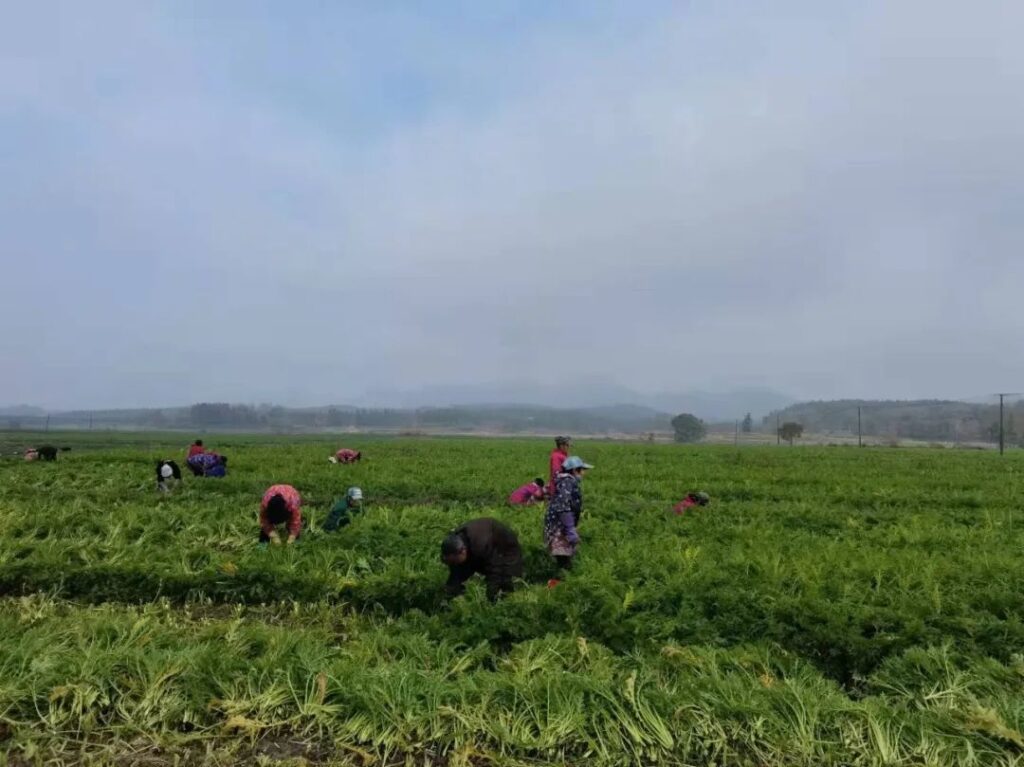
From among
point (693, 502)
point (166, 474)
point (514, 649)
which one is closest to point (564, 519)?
point (514, 649)

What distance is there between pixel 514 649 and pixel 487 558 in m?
1.23

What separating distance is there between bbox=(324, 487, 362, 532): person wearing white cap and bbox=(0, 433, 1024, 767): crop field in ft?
1.53

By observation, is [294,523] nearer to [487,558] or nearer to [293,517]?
[293,517]

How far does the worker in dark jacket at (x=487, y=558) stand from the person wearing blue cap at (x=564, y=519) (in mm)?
955

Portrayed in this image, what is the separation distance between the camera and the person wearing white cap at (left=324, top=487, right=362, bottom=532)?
372 inches

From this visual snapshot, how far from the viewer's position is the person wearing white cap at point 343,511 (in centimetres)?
944

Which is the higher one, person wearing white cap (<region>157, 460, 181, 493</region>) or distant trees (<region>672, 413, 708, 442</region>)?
person wearing white cap (<region>157, 460, 181, 493</region>)

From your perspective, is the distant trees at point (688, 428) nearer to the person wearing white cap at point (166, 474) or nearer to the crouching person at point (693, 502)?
the crouching person at point (693, 502)

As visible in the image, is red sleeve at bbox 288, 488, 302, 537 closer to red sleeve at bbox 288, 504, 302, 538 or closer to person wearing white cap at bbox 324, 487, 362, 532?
red sleeve at bbox 288, 504, 302, 538

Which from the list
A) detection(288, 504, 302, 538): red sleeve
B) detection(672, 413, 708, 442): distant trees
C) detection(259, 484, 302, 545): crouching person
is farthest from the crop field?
detection(672, 413, 708, 442): distant trees

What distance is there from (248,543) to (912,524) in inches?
399

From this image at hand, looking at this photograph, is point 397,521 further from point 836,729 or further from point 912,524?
point 912,524

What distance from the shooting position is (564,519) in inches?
283

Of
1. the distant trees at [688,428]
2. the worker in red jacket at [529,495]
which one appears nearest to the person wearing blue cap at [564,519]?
the worker in red jacket at [529,495]
